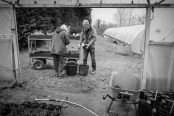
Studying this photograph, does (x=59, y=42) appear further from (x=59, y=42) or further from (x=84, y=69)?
(x=84, y=69)

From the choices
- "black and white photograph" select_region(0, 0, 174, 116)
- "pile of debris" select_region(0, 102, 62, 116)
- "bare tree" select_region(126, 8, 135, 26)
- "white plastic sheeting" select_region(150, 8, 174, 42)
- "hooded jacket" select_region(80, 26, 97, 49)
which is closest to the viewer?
"pile of debris" select_region(0, 102, 62, 116)

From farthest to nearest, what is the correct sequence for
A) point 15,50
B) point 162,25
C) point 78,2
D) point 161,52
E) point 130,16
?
point 130,16
point 15,50
point 78,2
point 161,52
point 162,25

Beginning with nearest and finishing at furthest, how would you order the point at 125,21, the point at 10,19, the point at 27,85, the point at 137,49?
1. the point at 10,19
2. the point at 27,85
3. the point at 137,49
4. the point at 125,21

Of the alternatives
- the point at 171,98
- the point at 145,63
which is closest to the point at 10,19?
the point at 145,63

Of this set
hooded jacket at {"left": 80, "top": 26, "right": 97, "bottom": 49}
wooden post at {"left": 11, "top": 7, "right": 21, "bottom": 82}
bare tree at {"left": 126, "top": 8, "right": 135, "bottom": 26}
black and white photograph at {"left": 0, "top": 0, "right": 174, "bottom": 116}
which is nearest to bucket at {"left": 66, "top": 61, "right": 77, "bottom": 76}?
black and white photograph at {"left": 0, "top": 0, "right": 174, "bottom": 116}

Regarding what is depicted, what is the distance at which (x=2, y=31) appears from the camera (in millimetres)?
5012

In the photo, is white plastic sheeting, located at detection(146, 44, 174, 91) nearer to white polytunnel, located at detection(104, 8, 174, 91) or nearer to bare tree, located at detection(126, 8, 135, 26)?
white polytunnel, located at detection(104, 8, 174, 91)

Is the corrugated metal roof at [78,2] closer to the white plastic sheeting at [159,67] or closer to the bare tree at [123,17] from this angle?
the white plastic sheeting at [159,67]

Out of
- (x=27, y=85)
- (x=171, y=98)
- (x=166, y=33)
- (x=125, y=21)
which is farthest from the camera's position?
(x=125, y=21)

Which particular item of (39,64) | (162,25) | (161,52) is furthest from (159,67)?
(39,64)

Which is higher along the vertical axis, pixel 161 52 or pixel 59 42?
pixel 59 42

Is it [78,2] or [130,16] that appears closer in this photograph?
[78,2]

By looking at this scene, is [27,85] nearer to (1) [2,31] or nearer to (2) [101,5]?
(1) [2,31]

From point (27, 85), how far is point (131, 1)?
4.26m
